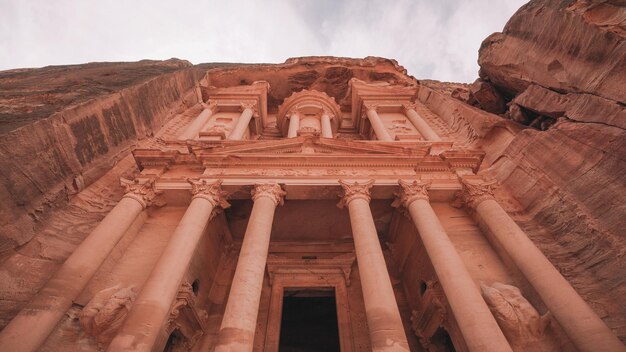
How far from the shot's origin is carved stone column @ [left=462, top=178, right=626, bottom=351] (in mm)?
4855

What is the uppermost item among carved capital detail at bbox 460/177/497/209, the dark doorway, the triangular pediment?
the triangular pediment

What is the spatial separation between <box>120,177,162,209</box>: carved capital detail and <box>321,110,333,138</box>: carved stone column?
7524 mm

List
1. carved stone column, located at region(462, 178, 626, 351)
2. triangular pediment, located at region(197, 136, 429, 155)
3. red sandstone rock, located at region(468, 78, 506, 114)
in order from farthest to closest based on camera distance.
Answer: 1. red sandstone rock, located at region(468, 78, 506, 114)
2. triangular pediment, located at region(197, 136, 429, 155)
3. carved stone column, located at region(462, 178, 626, 351)

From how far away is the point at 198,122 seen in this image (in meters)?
14.0

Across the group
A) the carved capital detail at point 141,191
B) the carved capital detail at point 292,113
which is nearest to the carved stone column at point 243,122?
the carved capital detail at point 292,113

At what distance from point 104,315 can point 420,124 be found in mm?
13667

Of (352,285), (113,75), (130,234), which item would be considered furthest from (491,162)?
(113,75)

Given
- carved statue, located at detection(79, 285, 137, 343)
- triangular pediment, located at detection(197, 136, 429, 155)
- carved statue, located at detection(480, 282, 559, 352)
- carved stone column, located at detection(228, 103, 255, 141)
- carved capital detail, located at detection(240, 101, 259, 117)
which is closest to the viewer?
carved statue, located at detection(480, 282, 559, 352)

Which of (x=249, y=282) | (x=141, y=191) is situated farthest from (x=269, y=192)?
(x=141, y=191)

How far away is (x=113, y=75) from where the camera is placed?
14430 mm

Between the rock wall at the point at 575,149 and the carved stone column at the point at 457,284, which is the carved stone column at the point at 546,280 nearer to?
the rock wall at the point at 575,149

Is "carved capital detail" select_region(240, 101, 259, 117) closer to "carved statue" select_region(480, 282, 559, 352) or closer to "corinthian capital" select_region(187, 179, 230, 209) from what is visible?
"corinthian capital" select_region(187, 179, 230, 209)

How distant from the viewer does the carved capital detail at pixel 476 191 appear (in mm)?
8250

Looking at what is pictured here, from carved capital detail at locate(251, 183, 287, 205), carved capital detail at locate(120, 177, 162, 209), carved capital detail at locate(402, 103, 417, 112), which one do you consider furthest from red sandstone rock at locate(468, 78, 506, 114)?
carved capital detail at locate(120, 177, 162, 209)
